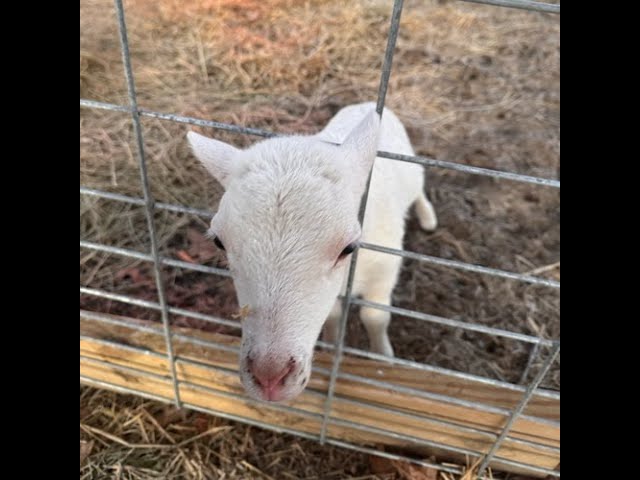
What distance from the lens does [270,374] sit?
4.22 feet

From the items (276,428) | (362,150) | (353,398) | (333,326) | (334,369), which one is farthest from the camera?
(333,326)

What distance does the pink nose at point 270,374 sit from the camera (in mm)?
1285

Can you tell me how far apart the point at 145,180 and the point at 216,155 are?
0.26 meters

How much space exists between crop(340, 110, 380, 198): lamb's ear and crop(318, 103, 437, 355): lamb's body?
38 cm

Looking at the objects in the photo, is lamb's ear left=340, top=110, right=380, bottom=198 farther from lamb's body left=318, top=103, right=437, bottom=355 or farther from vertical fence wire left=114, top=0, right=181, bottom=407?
vertical fence wire left=114, top=0, right=181, bottom=407

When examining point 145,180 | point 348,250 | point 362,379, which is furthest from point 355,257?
point 145,180

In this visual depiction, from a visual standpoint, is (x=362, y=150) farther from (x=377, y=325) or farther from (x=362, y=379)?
(x=377, y=325)

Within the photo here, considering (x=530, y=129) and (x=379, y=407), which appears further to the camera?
(x=530, y=129)
